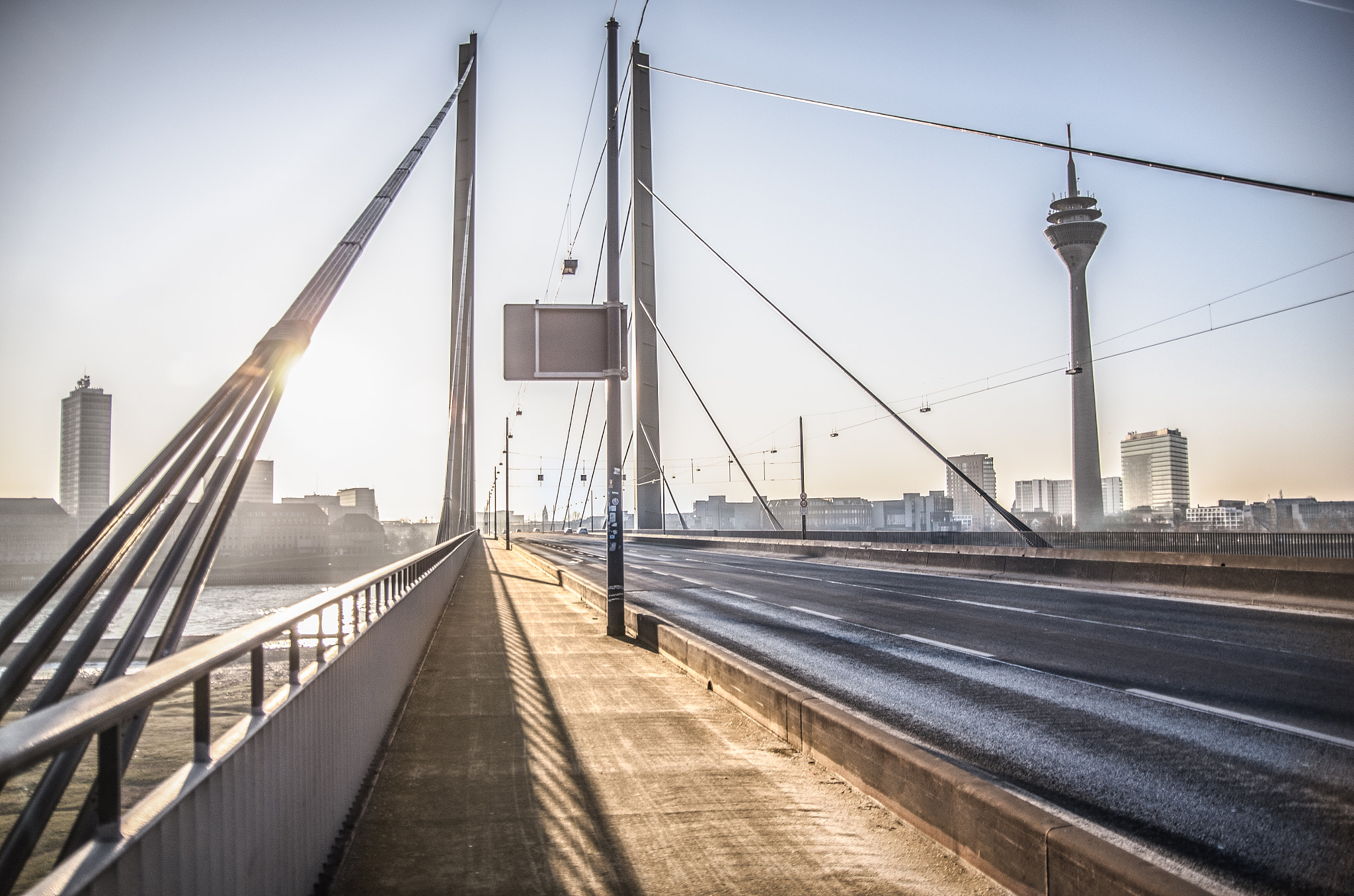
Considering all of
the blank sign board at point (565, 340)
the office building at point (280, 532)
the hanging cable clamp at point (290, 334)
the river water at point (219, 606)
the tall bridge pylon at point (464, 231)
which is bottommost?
the river water at point (219, 606)

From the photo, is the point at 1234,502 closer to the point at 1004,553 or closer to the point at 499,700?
the point at 1004,553

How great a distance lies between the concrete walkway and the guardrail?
1.49 ft

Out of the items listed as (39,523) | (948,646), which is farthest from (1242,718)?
(39,523)

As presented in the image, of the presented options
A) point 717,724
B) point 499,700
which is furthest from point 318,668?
point 499,700

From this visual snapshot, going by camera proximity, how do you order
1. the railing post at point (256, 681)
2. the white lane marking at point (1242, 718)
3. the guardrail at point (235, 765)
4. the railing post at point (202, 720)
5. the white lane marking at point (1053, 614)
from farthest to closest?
the white lane marking at point (1053, 614) < the white lane marking at point (1242, 718) < the railing post at point (256, 681) < the railing post at point (202, 720) < the guardrail at point (235, 765)

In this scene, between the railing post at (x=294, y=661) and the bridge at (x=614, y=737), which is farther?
the railing post at (x=294, y=661)

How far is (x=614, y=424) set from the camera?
496 inches

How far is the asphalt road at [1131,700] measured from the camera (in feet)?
14.8

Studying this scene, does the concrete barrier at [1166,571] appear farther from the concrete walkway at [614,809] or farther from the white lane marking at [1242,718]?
the concrete walkway at [614,809]

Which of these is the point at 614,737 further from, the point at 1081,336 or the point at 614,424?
the point at 1081,336

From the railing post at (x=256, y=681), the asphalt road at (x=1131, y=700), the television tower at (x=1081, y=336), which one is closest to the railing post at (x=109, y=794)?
the railing post at (x=256, y=681)

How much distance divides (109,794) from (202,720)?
1.81ft

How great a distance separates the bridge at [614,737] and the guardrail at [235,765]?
0.01 m

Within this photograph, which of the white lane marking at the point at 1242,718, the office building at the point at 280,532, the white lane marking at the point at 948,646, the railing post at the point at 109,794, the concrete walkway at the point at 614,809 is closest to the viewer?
the railing post at the point at 109,794
